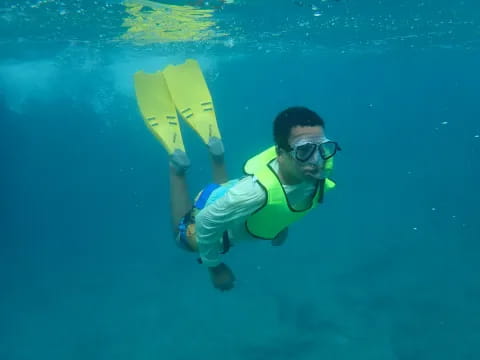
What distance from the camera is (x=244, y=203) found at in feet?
14.8

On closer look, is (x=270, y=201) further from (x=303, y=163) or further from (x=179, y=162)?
(x=179, y=162)

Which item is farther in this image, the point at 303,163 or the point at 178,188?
the point at 178,188

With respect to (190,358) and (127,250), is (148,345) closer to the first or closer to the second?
(190,358)

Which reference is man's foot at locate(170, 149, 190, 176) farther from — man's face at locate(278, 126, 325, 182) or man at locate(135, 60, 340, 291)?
man's face at locate(278, 126, 325, 182)

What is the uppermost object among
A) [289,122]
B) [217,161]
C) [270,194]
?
[289,122]

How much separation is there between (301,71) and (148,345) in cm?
4074

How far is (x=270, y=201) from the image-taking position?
4.66 metres

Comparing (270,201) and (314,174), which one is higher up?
(314,174)

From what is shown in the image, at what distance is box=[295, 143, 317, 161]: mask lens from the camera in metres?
4.33

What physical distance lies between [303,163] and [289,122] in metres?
0.44

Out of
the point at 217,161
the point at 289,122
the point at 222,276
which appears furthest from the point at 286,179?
the point at 217,161

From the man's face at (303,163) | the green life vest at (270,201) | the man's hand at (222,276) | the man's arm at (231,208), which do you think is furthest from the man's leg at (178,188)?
the man's face at (303,163)

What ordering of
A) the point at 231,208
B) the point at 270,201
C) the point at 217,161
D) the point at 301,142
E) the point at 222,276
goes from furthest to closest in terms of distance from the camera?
the point at 217,161 < the point at 222,276 < the point at 270,201 < the point at 231,208 < the point at 301,142

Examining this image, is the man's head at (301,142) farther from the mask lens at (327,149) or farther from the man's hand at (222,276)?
the man's hand at (222,276)
